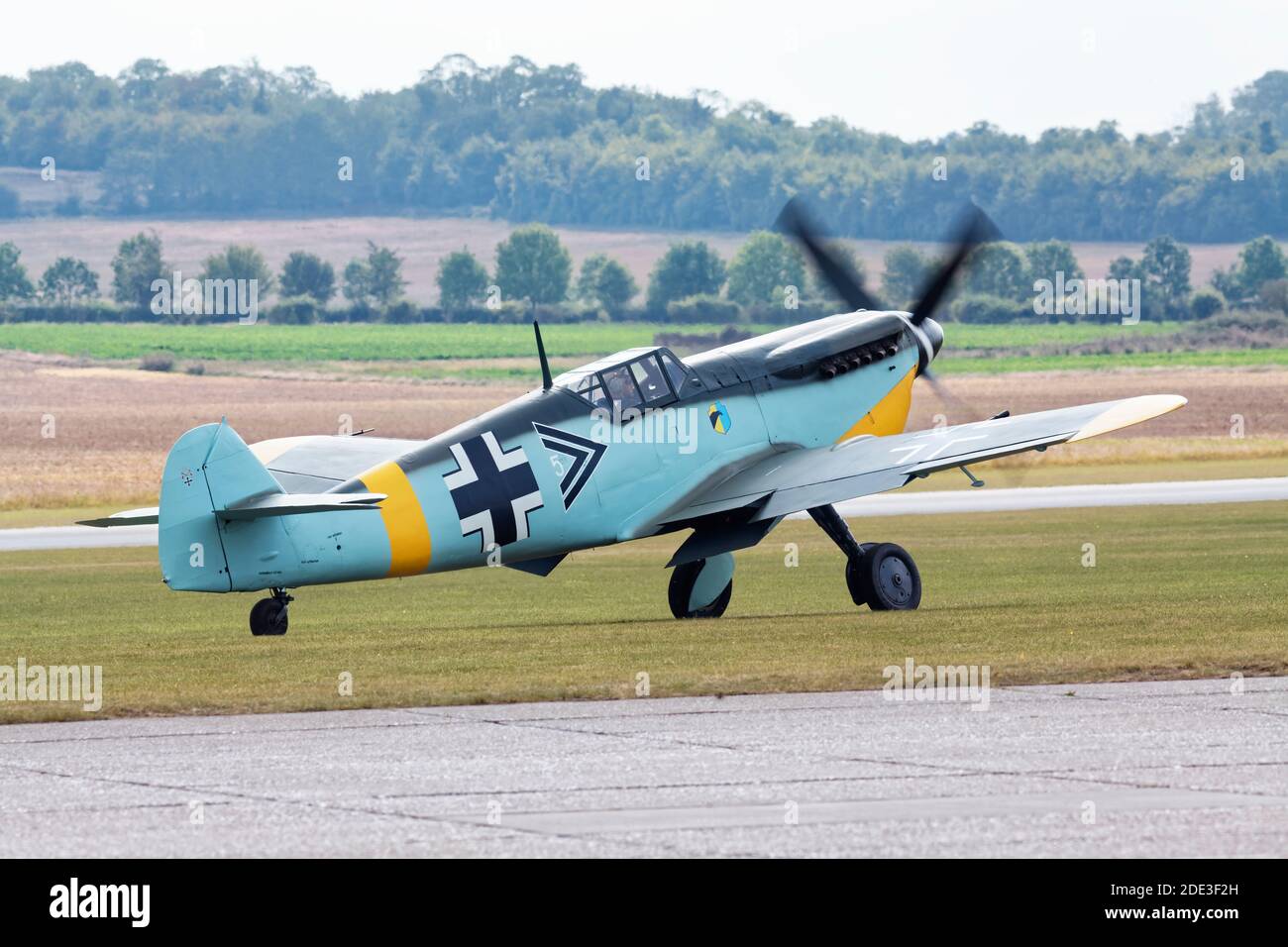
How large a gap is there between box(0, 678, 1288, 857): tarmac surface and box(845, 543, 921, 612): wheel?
5960mm

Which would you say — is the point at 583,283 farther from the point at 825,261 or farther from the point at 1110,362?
the point at 825,261

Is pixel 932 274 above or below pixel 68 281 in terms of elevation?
below

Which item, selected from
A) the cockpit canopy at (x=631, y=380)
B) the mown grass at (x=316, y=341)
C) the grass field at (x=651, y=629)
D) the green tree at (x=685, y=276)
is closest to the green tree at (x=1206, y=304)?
the green tree at (x=685, y=276)

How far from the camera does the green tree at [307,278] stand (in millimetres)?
170750

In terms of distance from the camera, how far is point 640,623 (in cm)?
2120

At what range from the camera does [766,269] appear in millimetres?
137375

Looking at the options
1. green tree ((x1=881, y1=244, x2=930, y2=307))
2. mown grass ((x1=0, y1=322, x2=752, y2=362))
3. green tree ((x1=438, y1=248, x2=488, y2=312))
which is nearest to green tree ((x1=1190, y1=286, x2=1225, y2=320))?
green tree ((x1=881, y1=244, x2=930, y2=307))

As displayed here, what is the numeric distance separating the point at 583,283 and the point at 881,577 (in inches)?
5454

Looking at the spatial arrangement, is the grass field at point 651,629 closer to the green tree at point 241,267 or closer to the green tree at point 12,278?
the green tree at point 12,278

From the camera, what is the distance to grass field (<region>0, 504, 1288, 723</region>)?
51.9ft

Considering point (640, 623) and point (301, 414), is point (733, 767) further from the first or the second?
point (301, 414)

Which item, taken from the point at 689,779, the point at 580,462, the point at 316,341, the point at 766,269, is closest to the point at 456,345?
the point at 316,341

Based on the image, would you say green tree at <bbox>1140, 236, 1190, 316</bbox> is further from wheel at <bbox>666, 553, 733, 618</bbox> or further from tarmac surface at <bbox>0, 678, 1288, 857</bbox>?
tarmac surface at <bbox>0, 678, 1288, 857</bbox>
